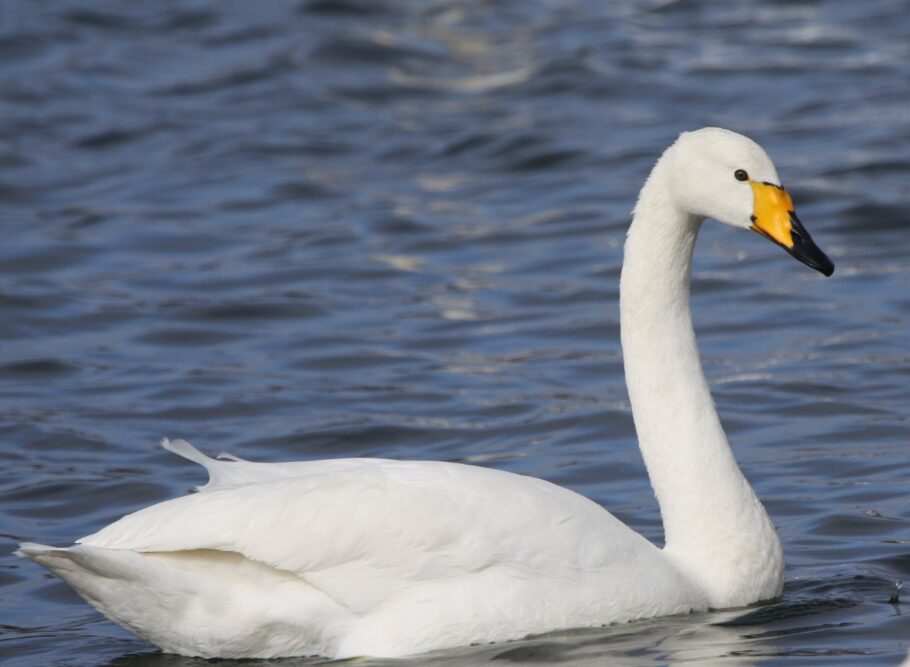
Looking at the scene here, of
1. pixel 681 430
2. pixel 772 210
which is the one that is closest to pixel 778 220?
pixel 772 210

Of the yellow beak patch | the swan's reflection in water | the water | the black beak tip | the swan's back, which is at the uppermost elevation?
the yellow beak patch

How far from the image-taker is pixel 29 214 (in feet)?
45.0

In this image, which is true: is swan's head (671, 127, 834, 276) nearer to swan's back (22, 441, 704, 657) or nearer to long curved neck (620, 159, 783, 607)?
long curved neck (620, 159, 783, 607)

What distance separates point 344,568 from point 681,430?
1.44m

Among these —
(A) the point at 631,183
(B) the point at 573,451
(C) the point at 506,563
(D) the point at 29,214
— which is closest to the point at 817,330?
(B) the point at 573,451

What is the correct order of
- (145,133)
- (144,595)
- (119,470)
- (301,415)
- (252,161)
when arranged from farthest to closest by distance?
(145,133) < (252,161) < (301,415) < (119,470) < (144,595)

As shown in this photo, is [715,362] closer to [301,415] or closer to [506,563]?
[301,415]

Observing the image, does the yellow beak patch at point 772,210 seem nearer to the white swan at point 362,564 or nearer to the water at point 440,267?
the white swan at point 362,564

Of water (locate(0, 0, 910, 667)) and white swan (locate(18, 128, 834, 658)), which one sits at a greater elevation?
white swan (locate(18, 128, 834, 658))

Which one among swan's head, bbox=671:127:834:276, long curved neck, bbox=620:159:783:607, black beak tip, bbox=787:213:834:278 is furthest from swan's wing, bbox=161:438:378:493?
black beak tip, bbox=787:213:834:278

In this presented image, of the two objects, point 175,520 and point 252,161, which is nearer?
point 175,520

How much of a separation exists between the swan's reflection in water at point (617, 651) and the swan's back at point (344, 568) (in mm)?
41

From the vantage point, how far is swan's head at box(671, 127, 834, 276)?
6.28 m

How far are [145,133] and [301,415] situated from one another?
747 cm
